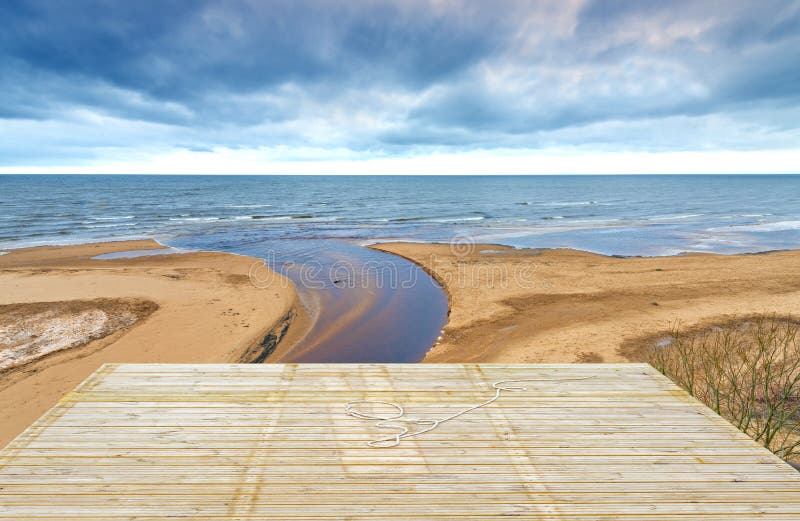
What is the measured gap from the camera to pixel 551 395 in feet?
17.0

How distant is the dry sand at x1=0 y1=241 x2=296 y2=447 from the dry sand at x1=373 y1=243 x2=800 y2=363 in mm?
6617

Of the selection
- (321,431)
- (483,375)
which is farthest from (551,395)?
(321,431)

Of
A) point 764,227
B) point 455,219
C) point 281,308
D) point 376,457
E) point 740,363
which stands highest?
point 455,219

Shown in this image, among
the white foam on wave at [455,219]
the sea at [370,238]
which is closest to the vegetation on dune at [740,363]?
the sea at [370,238]

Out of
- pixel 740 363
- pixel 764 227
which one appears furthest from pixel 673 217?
pixel 740 363

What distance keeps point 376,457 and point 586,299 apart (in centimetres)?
1358

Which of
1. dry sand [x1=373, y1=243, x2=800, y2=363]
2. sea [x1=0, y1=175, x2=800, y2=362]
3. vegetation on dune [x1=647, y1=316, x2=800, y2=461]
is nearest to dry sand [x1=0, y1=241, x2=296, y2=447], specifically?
sea [x1=0, y1=175, x2=800, y2=362]

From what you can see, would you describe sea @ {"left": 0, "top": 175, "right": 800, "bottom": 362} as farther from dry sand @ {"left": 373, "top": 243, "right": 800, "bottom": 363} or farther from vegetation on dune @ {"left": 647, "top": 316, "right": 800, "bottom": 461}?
vegetation on dune @ {"left": 647, "top": 316, "right": 800, "bottom": 461}

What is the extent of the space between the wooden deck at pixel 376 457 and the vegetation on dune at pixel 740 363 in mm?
2555

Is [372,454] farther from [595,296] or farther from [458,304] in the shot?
[595,296]

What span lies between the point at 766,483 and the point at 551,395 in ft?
6.87

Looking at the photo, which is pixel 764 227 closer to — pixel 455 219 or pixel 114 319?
pixel 455 219

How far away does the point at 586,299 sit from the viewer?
50.3 feet

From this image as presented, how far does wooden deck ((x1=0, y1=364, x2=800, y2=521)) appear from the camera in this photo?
3354mm
